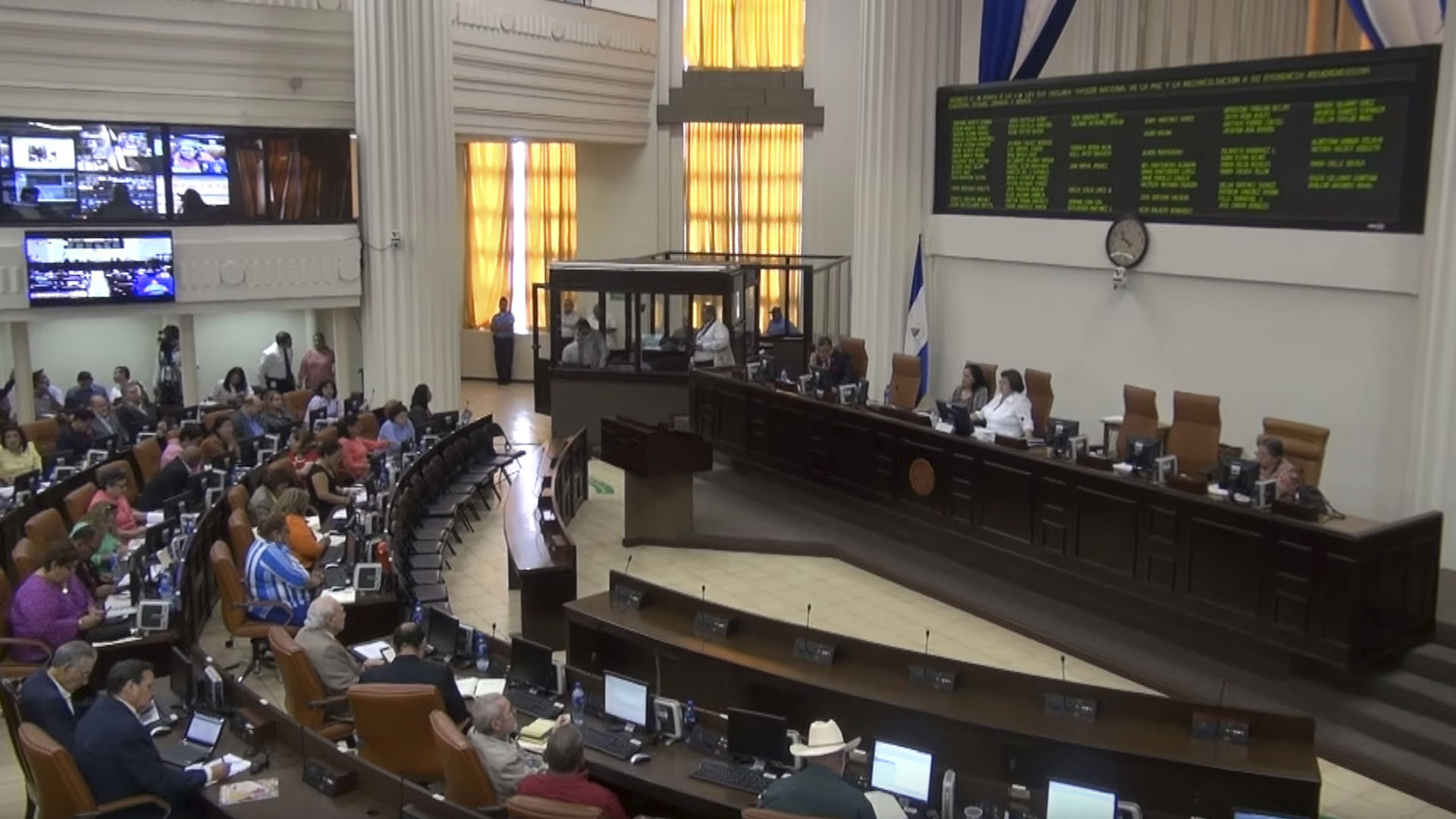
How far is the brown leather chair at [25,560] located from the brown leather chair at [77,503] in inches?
52.3

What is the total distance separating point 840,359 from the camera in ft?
45.2

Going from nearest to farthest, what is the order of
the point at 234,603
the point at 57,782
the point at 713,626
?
the point at 57,782 < the point at 713,626 < the point at 234,603

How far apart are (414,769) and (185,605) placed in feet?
10.6

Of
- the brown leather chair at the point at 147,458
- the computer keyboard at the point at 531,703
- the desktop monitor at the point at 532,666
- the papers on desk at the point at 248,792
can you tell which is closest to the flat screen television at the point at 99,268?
the brown leather chair at the point at 147,458

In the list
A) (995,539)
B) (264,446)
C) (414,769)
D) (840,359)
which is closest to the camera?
(414,769)

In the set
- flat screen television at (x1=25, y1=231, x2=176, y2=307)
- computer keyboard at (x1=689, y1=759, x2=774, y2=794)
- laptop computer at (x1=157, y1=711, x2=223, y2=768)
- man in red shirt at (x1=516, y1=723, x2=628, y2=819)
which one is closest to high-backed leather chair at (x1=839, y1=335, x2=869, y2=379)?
flat screen television at (x1=25, y1=231, x2=176, y2=307)

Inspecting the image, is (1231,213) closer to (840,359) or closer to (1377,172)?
(1377,172)

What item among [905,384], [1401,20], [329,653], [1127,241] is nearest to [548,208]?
[905,384]

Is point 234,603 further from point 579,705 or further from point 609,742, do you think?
point 609,742

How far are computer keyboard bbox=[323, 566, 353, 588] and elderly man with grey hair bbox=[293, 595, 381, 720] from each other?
1.89 meters

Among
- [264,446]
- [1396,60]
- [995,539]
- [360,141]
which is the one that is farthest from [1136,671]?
[360,141]

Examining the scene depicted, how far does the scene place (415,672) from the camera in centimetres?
632

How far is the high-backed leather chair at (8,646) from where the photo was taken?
7684 mm

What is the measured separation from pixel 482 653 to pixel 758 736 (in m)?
1.89
